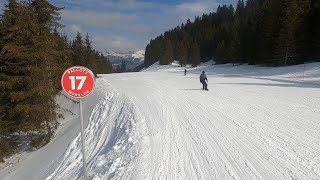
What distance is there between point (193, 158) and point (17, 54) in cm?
1455

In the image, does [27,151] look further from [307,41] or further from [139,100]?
[307,41]

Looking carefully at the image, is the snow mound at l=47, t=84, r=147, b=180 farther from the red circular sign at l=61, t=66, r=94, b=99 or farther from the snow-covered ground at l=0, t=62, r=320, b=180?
the red circular sign at l=61, t=66, r=94, b=99

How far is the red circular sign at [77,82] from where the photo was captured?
21.6 feet

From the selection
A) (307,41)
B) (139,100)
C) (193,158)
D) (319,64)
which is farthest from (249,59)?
(193,158)

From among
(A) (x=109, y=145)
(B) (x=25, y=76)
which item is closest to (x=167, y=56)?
(B) (x=25, y=76)

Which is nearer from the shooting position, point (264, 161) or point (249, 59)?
point (264, 161)

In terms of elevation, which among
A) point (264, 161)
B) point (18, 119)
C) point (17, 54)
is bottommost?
point (18, 119)

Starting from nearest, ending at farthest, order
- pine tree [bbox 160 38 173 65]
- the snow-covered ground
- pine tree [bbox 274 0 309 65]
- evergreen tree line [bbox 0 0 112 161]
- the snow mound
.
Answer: the snow-covered ground, the snow mound, evergreen tree line [bbox 0 0 112 161], pine tree [bbox 274 0 309 65], pine tree [bbox 160 38 173 65]

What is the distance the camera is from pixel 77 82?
6652 mm

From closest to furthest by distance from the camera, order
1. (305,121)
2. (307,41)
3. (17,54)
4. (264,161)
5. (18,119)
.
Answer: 1. (264,161)
2. (305,121)
3. (17,54)
4. (18,119)
5. (307,41)

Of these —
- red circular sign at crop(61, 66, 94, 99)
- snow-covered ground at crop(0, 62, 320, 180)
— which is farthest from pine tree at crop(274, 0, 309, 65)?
red circular sign at crop(61, 66, 94, 99)

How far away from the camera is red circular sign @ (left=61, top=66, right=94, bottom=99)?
6.59 m

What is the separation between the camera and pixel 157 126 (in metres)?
12.3

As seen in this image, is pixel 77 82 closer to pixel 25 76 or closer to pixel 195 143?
pixel 195 143
